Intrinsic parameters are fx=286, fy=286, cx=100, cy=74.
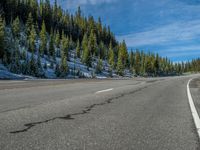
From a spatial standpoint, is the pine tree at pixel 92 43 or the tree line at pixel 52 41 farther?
the pine tree at pixel 92 43

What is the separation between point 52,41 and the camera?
316 feet

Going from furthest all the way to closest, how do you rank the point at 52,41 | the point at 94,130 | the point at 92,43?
the point at 92,43, the point at 52,41, the point at 94,130

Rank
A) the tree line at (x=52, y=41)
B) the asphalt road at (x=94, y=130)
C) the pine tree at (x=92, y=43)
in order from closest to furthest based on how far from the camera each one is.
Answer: the asphalt road at (x=94, y=130)
the tree line at (x=52, y=41)
the pine tree at (x=92, y=43)

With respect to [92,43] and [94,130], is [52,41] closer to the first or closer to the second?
[92,43]

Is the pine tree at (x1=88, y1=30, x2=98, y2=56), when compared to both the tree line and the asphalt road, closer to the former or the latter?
the tree line

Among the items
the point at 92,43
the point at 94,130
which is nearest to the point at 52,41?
the point at 92,43

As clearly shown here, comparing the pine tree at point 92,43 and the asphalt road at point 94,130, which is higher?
the pine tree at point 92,43

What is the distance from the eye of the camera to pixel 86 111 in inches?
289

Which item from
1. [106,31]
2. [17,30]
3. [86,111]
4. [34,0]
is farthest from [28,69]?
[106,31]

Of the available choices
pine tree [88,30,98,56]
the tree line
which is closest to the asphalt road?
the tree line

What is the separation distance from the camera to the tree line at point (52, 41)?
A: 232 ft

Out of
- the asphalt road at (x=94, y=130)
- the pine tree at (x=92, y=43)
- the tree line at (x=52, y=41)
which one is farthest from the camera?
the pine tree at (x=92, y=43)

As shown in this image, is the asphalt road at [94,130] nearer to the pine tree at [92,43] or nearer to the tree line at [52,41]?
the tree line at [52,41]

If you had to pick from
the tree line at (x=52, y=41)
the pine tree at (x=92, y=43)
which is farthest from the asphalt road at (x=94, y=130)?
the pine tree at (x=92, y=43)
